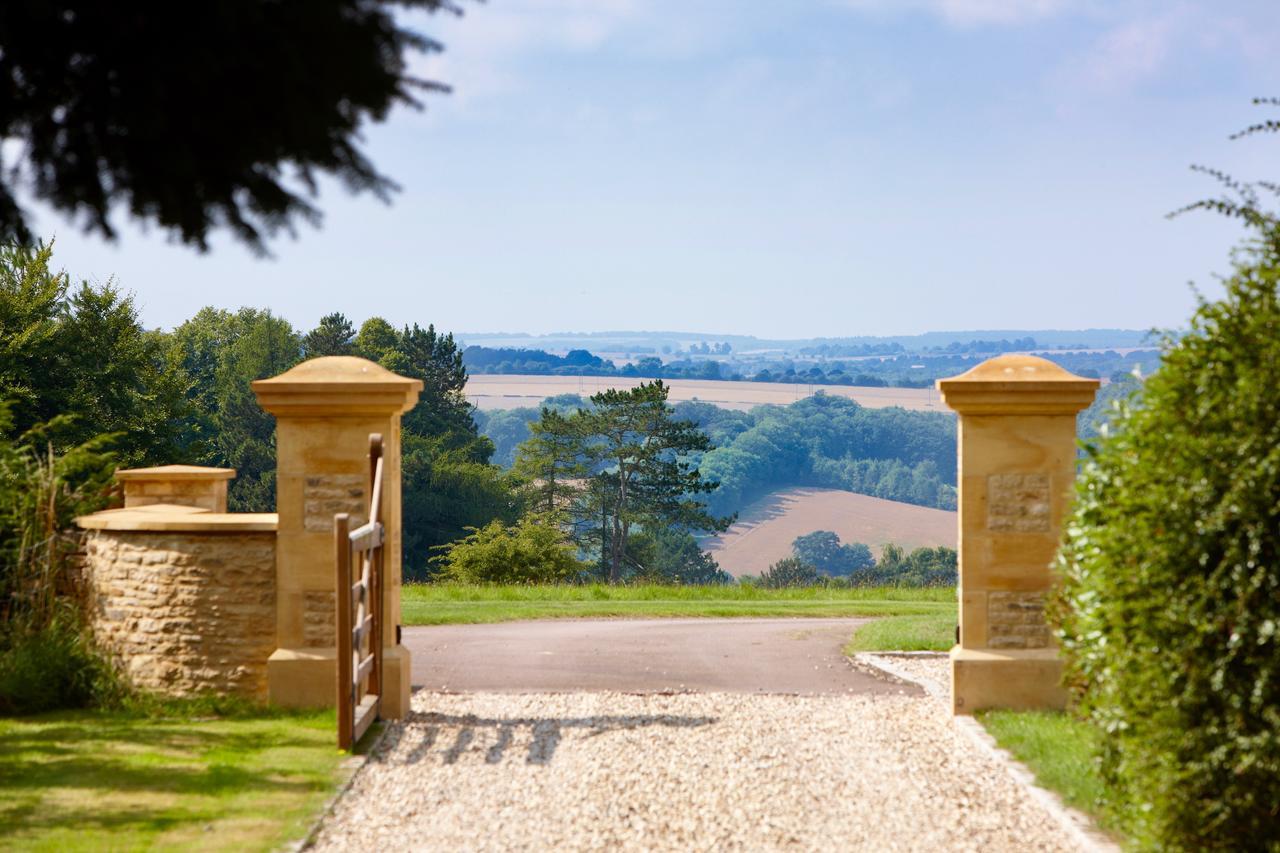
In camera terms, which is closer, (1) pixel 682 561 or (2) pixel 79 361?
(2) pixel 79 361

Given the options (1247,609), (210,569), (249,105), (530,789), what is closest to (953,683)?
(530,789)

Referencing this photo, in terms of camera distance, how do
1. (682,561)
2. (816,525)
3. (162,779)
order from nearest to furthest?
(162,779) < (682,561) < (816,525)

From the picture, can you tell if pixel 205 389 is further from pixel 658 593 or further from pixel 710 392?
pixel 710 392

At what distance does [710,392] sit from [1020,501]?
146 m

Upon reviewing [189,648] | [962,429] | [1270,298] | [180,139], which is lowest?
[189,648]

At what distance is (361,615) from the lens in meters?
8.78

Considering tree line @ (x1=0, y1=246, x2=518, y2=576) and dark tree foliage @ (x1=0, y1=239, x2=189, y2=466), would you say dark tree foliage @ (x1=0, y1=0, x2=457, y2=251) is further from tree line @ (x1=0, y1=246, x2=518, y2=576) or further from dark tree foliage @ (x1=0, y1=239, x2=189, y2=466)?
dark tree foliage @ (x1=0, y1=239, x2=189, y2=466)

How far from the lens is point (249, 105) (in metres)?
4.23

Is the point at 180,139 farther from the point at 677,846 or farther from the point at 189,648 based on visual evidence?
the point at 189,648

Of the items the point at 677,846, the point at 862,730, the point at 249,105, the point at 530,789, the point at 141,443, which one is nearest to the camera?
the point at 249,105

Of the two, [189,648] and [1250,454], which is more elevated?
[1250,454]

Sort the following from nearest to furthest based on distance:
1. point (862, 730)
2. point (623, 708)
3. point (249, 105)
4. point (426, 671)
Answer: point (249, 105) < point (862, 730) < point (623, 708) < point (426, 671)

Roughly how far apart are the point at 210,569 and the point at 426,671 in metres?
3.09

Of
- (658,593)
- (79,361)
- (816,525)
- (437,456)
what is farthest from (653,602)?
(816,525)
